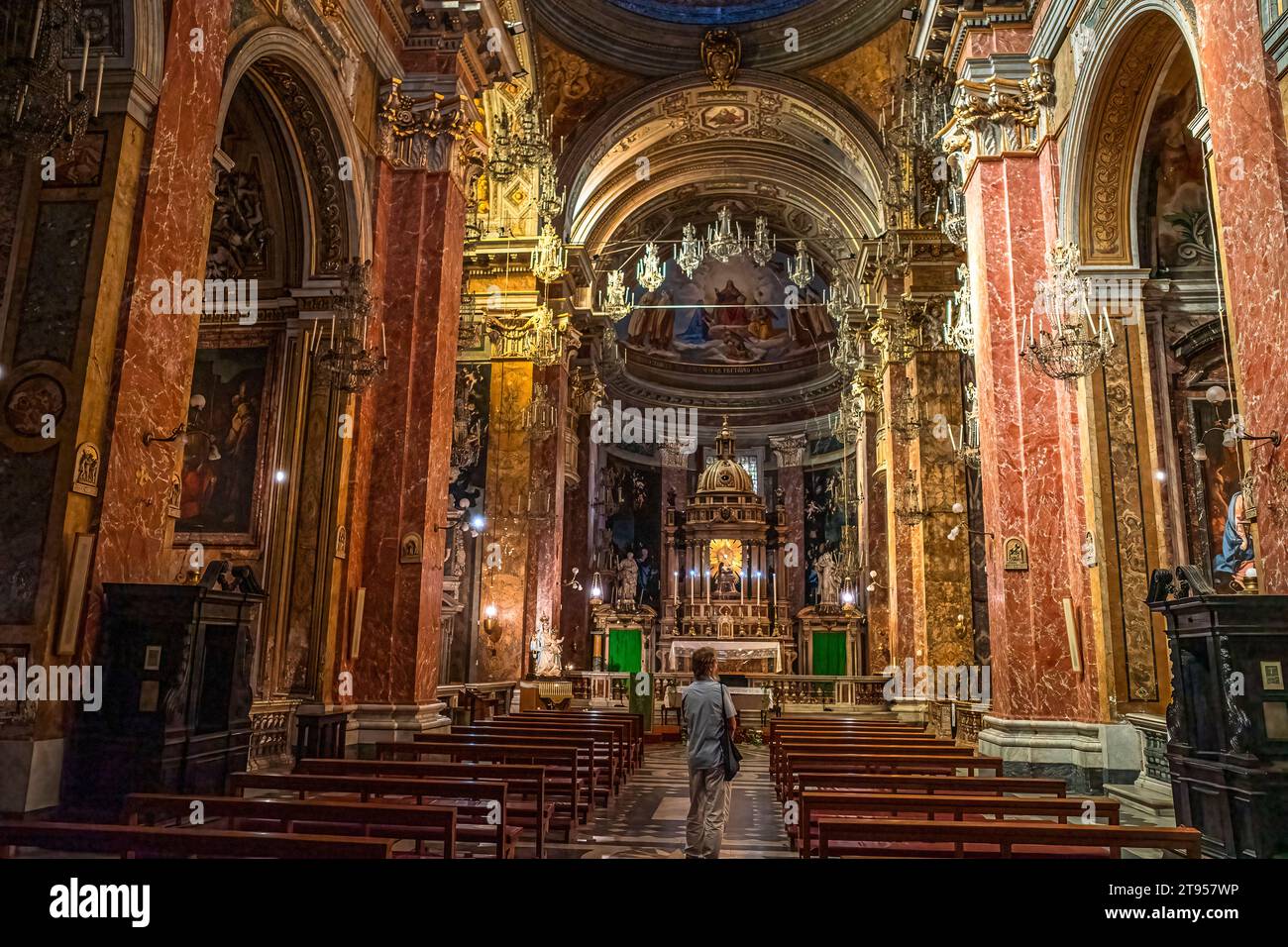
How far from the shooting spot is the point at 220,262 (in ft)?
32.6

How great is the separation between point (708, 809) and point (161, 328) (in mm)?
4631

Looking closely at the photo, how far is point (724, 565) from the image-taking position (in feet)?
87.5

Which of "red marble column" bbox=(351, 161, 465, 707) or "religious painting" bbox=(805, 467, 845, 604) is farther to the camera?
"religious painting" bbox=(805, 467, 845, 604)

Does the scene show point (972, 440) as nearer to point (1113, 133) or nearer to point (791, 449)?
point (1113, 133)

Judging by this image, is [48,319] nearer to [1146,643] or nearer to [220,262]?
[220,262]

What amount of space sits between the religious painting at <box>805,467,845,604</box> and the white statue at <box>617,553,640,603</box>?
517 cm

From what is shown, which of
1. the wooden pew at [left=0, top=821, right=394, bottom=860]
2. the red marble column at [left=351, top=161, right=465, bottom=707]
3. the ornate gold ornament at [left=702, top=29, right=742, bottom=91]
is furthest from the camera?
the ornate gold ornament at [left=702, top=29, right=742, bottom=91]

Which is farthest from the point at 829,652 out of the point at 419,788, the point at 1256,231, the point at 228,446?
the point at 419,788

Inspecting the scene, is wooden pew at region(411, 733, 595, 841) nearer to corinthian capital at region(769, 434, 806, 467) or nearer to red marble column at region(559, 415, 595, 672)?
red marble column at region(559, 415, 595, 672)

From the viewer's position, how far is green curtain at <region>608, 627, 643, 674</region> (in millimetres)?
23844

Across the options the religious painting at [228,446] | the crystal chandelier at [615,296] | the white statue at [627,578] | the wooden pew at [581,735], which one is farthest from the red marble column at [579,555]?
the wooden pew at [581,735]

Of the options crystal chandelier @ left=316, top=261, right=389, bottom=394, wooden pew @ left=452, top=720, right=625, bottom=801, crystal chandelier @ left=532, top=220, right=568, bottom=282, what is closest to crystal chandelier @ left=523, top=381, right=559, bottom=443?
crystal chandelier @ left=532, top=220, right=568, bottom=282

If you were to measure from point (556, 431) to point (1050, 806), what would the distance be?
14096 millimetres
